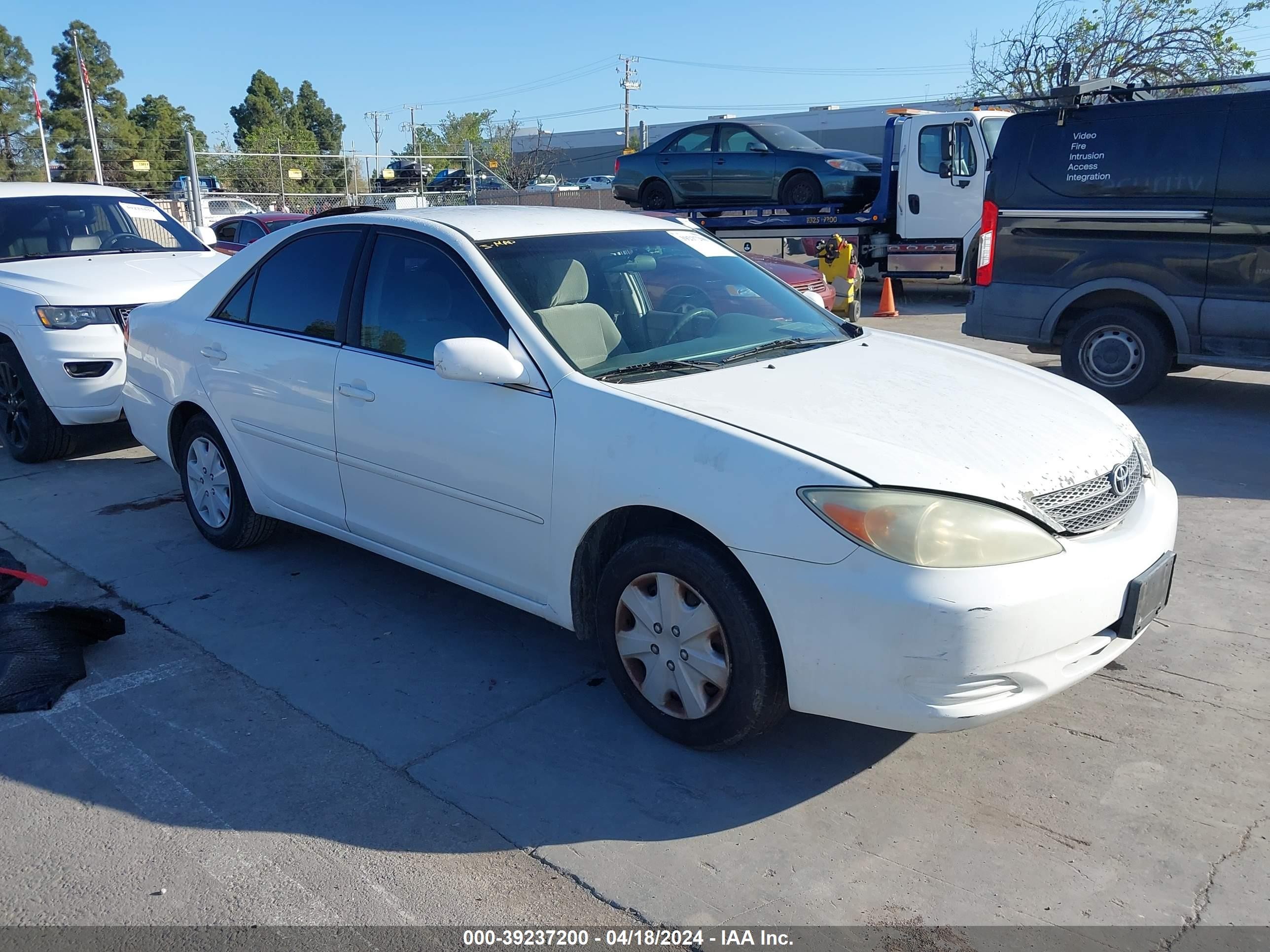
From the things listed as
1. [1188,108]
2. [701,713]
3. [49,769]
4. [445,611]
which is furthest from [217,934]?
[1188,108]

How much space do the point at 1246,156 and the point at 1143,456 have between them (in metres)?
4.78

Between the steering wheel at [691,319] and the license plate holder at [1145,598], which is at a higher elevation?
the steering wheel at [691,319]

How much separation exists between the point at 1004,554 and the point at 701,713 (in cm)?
106

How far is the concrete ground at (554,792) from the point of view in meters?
2.73

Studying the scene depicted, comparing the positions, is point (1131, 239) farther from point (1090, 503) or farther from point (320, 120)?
point (320, 120)

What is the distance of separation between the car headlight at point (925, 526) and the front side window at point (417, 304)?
149cm

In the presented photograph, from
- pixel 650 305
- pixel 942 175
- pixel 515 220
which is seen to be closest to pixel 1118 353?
pixel 650 305

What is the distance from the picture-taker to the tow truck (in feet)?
48.6

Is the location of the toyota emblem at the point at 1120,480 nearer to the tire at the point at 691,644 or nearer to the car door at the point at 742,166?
the tire at the point at 691,644

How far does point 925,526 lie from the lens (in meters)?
2.83

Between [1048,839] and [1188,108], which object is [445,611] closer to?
[1048,839]

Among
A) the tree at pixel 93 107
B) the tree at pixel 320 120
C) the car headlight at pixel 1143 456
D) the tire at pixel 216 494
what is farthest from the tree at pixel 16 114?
the car headlight at pixel 1143 456

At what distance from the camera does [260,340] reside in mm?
4770

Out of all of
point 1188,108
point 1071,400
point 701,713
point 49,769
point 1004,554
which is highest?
point 1188,108
